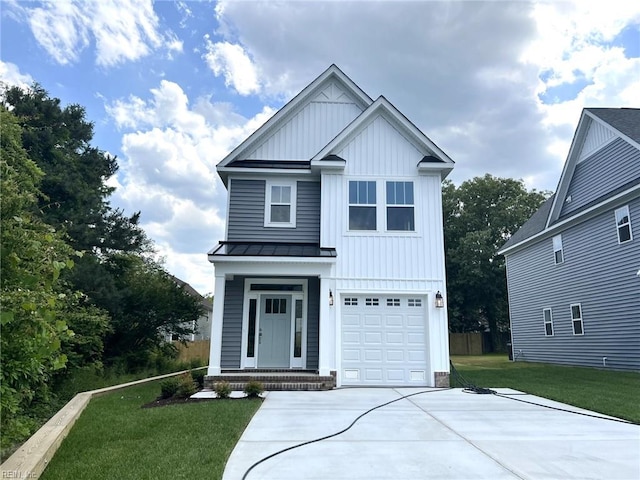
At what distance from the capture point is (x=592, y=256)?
634 inches

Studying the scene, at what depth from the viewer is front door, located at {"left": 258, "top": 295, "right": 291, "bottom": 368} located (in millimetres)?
11125

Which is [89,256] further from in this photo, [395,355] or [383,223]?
[395,355]

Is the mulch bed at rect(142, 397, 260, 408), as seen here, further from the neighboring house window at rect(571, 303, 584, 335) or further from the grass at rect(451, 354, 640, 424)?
the neighboring house window at rect(571, 303, 584, 335)

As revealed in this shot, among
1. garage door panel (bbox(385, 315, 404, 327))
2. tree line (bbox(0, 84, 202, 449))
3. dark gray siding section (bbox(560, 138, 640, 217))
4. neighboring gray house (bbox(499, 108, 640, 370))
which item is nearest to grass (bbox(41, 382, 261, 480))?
tree line (bbox(0, 84, 202, 449))

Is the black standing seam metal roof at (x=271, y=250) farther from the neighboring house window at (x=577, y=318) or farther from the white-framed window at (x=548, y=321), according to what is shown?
the white-framed window at (x=548, y=321)

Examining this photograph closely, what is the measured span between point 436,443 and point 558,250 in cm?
1606

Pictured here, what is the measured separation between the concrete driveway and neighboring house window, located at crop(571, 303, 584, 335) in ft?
34.2

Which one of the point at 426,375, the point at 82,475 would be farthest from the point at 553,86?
the point at 82,475

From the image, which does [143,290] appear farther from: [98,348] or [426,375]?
[426,375]

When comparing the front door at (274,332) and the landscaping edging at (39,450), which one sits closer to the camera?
the landscaping edging at (39,450)

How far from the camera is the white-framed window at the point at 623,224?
1420 cm

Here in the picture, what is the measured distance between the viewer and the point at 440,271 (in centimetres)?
1126

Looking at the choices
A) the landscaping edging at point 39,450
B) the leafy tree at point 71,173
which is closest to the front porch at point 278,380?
the landscaping edging at point 39,450

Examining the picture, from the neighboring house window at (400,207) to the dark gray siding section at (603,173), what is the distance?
826cm
